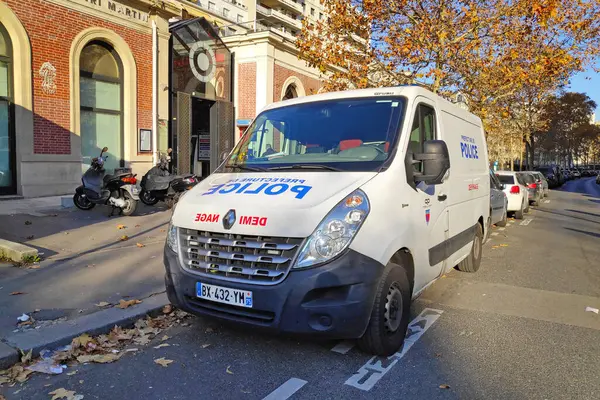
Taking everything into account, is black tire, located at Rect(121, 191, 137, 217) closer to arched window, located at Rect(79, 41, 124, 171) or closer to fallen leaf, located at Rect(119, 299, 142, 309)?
arched window, located at Rect(79, 41, 124, 171)

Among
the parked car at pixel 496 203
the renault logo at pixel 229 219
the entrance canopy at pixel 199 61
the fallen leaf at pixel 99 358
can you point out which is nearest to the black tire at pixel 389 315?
the renault logo at pixel 229 219

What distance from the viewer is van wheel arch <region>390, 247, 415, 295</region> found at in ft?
12.4

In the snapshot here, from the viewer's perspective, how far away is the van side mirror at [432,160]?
3.92 m

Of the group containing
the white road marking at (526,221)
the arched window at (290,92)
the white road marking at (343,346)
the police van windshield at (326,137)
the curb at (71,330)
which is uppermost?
the arched window at (290,92)

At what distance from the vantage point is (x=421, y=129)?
4480 millimetres

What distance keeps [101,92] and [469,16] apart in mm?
11352

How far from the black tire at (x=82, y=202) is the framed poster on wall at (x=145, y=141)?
4427 millimetres

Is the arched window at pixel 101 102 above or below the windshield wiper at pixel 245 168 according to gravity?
above

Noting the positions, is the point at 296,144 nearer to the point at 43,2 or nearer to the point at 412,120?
the point at 412,120

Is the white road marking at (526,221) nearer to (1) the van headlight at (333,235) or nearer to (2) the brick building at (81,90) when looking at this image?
(1) the van headlight at (333,235)

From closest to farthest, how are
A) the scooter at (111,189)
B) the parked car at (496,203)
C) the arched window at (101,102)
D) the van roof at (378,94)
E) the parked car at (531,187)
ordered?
the van roof at (378,94) → the scooter at (111,189) → the parked car at (496,203) → the arched window at (101,102) → the parked car at (531,187)

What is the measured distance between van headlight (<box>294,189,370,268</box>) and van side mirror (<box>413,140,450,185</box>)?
3.15 feet

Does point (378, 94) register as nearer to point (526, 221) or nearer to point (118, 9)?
point (526, 221)

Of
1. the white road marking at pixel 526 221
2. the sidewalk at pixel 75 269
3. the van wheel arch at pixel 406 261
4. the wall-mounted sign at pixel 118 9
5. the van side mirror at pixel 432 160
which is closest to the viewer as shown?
the van wheel arch at pixel 406 261
